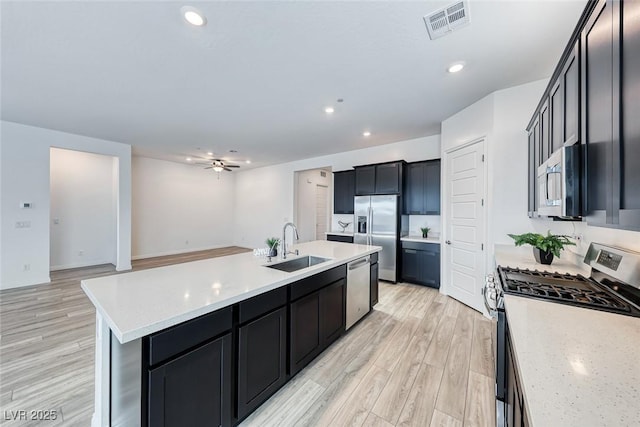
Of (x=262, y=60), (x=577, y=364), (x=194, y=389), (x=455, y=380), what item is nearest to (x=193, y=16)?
(x=262, y=60)

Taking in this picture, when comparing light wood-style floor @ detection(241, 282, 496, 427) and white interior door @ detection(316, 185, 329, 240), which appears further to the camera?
white interior door @ detection(316, 185, 329, 240)

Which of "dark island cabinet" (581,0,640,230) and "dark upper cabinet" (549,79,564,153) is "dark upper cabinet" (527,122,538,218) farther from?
"dark island cabinet" (581,0,640,230)

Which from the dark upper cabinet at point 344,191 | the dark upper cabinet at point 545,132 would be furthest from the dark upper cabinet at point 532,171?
the dark upper cabinet at point 344,191

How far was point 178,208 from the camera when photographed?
7145mm

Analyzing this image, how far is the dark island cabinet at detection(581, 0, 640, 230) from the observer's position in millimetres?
830

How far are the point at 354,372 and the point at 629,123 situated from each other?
7.31 ft

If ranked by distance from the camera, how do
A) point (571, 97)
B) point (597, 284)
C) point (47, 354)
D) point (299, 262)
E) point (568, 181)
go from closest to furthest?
point (568, 181) < point (571, 97) < point (597, 284) < point (47, 354) < point (299, 262)

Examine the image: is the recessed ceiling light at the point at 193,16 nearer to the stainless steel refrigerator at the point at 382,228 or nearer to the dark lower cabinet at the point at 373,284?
the dark lower cabinet at the point at 373,284

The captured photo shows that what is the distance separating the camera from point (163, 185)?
22.4 ft

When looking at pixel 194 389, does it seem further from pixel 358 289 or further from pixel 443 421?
pixel 358 289

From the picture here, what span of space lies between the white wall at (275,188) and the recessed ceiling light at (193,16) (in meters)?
4.17

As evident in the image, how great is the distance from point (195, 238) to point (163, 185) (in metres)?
1.84

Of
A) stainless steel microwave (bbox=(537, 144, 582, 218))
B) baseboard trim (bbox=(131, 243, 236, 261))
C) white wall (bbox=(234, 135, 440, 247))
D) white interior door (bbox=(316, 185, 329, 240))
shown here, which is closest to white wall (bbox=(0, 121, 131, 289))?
baseboard trim (bbox=(131, 243, 236, 261))

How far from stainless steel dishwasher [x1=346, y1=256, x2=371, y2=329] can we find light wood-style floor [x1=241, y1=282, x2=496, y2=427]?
6.4 inches
